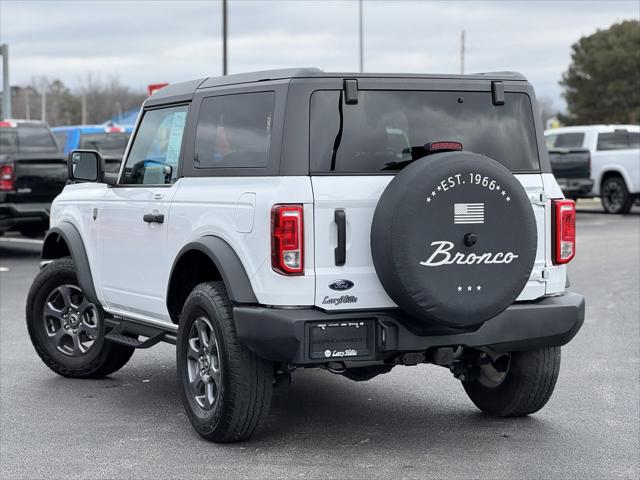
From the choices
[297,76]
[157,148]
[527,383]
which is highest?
[297,76]

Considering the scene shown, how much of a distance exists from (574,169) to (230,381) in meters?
21.5

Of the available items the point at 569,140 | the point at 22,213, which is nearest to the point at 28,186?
the point at 22,213

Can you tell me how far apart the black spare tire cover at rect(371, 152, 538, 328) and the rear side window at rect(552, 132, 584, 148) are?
72.7 ft

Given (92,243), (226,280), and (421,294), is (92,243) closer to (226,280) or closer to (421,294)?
(226,280)

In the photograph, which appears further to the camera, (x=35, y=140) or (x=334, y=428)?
(x=35, y=140)

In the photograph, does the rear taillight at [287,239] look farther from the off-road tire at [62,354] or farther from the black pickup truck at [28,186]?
the black pickup truck at [28,186]

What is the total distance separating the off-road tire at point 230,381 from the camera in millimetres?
5949

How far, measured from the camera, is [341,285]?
5770 mm

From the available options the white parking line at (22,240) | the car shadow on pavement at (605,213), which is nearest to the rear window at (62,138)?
the white parking line at (22,240)

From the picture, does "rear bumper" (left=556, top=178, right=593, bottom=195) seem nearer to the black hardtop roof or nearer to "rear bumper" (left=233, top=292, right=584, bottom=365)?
the black hardtop roof

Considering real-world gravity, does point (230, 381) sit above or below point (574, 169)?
below

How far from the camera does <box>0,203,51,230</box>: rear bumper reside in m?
16.9

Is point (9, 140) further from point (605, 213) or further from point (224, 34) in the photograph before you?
point (605, 213)

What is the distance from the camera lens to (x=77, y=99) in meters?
155
